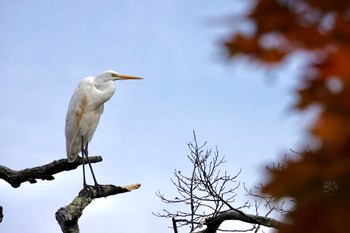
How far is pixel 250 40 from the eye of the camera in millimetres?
962

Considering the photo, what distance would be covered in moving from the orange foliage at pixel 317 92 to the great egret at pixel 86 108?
235 inches

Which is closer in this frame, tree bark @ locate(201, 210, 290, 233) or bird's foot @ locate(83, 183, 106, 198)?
tree bark @ locate(201, 210, 290, 233)

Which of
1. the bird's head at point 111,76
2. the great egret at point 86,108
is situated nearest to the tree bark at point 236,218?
the great egret at point 86,108

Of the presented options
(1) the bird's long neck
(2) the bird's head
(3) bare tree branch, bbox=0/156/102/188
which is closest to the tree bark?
(3) bare tree branch, bbox=0/156/102/188

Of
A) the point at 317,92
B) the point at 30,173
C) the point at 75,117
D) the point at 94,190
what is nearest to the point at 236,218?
the point at 94,190

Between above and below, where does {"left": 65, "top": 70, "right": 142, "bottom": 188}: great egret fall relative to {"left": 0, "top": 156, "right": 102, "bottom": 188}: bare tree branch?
above

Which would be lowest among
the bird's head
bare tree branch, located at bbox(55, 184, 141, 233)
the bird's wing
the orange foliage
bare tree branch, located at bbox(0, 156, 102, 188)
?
the orange foliage

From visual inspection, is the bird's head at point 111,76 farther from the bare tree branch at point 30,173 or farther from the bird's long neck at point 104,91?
the bare tree branch at point 30,173

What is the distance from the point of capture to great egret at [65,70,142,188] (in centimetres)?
697

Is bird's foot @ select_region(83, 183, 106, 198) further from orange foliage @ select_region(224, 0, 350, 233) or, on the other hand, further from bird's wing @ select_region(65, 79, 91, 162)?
orange foliage @ select_region(224, 0, 350, 233)

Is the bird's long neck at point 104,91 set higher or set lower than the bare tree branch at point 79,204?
higher

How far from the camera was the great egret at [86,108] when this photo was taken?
6.97 m

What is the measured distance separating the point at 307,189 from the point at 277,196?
0.16 ft

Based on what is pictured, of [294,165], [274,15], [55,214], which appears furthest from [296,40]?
[55,214]
